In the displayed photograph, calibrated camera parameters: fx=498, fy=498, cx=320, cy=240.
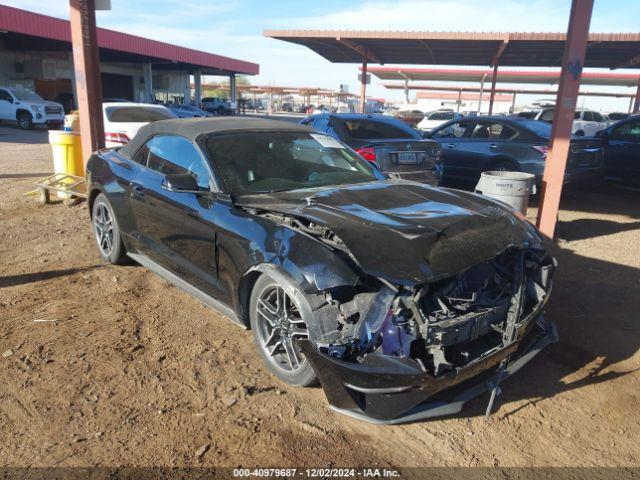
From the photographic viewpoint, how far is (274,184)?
376cm

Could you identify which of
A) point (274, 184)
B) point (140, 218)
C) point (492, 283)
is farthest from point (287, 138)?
point (492, 283)

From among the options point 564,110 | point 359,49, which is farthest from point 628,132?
point 359,49

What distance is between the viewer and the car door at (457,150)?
9165 millimetres

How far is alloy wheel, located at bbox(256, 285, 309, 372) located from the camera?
116 inches

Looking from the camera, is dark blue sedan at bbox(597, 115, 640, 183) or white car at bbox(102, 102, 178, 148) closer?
dark blue sedan at bbox(597, 115, 640, 183)

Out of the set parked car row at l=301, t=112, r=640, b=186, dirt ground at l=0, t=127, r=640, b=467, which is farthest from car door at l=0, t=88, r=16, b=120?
dirt ground at l=0, t=127, r=640, b=467

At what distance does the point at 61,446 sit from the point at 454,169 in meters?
8.17

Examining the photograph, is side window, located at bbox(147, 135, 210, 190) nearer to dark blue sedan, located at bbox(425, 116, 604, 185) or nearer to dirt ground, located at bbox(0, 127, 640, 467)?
dirt ground, located at bbox(0, 127, 640, 467)

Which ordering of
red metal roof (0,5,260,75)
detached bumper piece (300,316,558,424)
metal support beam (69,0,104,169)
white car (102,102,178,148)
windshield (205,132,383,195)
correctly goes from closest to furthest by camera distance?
detached bumper piece (300,316,558,424), windshield (205,132,383,195), metal support beam (69,0,104,169), white car (102,102,178,148), red metal roof (0,5,260,75)

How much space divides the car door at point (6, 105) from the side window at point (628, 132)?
24.6 m

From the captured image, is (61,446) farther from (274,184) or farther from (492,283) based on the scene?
Result: (492,283)

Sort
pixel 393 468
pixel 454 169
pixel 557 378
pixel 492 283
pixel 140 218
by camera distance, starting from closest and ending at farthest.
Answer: pixel 393 468
pixel 492 283
pixel 557 378
pixel 140 218
pixel 454 169

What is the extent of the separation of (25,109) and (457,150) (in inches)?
847

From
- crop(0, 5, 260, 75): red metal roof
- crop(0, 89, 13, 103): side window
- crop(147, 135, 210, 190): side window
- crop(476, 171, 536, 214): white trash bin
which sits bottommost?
crop(476, 171, 536, 214): white trash bin
